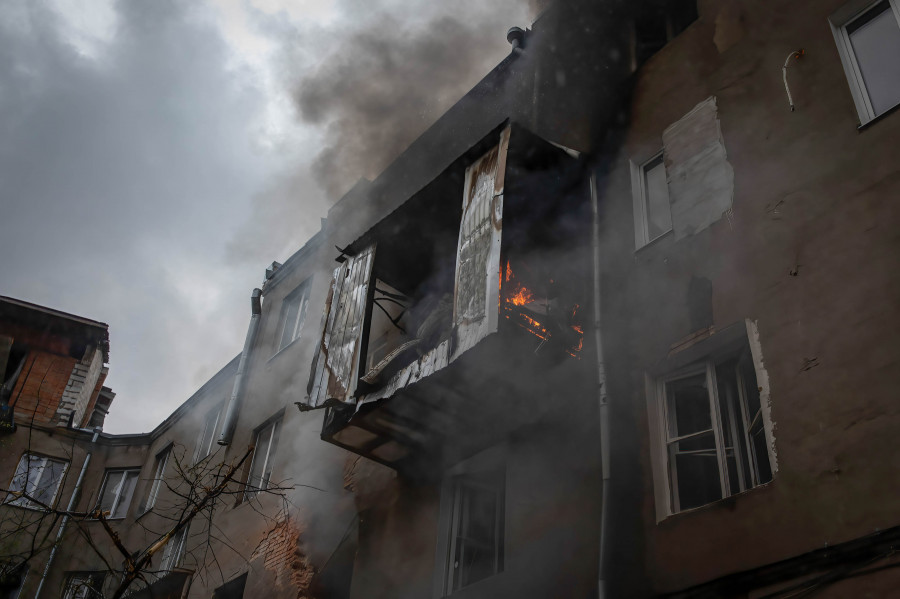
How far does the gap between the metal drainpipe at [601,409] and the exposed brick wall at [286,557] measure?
4.80 m

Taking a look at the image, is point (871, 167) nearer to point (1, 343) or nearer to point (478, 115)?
point (478, 115)

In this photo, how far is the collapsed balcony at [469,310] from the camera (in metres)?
7.38

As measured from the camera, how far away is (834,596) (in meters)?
4.59

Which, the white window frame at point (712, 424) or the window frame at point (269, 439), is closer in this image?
the white window frame at point (712, 424)

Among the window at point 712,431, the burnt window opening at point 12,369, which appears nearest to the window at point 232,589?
the window at point 712,431

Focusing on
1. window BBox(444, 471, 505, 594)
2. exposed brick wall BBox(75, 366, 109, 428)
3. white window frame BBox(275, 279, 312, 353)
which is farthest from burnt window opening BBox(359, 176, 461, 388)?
exposed brick wall BBox(75, 366, 109, 428)

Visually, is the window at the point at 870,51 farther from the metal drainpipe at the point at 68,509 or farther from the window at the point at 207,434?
the metal drainpipe at the point at 68,509

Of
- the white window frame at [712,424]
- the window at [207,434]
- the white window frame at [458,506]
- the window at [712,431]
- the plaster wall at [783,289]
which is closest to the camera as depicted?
the plaster wall at [783,289]

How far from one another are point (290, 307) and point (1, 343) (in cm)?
1065

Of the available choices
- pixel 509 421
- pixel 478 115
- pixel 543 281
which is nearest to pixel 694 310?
pixel 543 281

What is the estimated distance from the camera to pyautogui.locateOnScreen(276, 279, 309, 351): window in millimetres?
15133

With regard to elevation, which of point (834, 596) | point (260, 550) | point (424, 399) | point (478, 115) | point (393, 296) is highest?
point (478, 115)

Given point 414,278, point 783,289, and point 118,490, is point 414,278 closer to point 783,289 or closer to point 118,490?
point 783,289

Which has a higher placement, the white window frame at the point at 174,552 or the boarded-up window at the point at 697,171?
the boarded-up window at the point at 697,171
